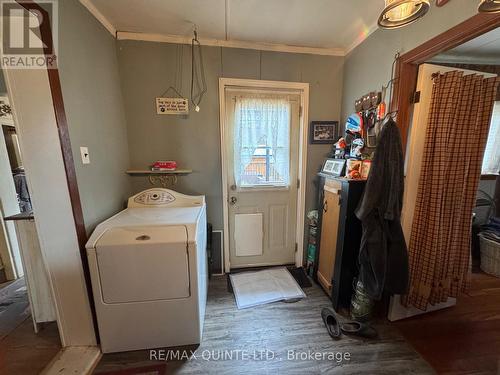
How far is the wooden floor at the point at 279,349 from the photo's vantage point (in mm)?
1322

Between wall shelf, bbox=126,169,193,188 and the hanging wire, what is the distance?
65 cm

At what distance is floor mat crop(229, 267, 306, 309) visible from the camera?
1946 millimetres

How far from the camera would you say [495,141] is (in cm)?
262

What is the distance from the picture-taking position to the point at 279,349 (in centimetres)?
146

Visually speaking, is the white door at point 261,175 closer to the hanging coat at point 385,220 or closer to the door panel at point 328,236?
the door panel at point 328,236

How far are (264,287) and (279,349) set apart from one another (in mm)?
675

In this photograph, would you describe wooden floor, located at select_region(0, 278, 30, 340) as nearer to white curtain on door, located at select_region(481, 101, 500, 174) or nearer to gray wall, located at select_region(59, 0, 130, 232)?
gray wall, located at select_region(59, 0, 130, 232)

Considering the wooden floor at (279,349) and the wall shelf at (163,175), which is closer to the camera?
A: the wooden floor at (279,349)

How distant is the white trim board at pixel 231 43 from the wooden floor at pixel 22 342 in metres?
2.52

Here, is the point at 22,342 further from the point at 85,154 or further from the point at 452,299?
the point at 452,299

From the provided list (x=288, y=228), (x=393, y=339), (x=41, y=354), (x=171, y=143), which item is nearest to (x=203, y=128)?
(x=171, y=143)

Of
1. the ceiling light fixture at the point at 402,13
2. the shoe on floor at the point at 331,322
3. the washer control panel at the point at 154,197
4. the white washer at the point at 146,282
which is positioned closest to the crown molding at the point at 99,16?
the washer control panel at the point at 154,197

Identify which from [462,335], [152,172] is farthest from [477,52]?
[152,172]

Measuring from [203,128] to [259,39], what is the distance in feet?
3.30
